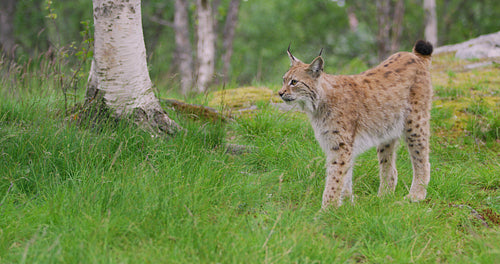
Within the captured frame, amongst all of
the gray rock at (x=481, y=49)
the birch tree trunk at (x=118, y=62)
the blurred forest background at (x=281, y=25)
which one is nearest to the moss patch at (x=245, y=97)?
the birch tree trunk at (x=118, y=62)

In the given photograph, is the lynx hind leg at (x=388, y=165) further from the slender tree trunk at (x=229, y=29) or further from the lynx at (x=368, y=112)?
the slender tree trunk at (x=229, y=29)

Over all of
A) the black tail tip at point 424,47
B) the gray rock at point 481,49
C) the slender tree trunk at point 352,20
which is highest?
the slender tree trunk at point 352,20

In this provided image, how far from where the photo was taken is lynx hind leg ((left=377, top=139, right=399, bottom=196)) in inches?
182

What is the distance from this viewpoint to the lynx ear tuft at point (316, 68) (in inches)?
172

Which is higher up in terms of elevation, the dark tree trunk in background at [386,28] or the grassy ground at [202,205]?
the dark tree trunk in background at [386,28]

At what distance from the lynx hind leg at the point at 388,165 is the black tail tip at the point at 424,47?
47.5 inches

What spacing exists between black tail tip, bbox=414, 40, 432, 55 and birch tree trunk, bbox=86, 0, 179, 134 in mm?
3399

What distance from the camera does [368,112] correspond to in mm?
4781

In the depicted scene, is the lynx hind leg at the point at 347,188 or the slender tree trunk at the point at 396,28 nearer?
the lynx hind leg at the point at 347,188

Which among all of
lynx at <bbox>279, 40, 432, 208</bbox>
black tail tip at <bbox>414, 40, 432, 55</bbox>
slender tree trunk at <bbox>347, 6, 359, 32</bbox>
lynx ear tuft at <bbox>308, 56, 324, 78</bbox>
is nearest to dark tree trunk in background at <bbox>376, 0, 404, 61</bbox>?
black tail tip at <bbox>414, 40, 432, 55</bbox>

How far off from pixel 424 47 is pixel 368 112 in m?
1.31

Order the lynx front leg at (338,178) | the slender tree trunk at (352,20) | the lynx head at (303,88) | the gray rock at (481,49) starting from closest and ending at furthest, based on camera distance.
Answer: the lynx front leg at (338,178)
the lynx head at (303,88)
the gray rock at (481,49)
the slender tree trunk at (352,20)

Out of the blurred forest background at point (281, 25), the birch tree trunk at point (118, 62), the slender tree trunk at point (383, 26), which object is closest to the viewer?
the birch tree trunk at point (118, 62)

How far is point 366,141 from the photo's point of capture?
468 centimetres
